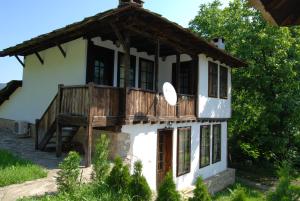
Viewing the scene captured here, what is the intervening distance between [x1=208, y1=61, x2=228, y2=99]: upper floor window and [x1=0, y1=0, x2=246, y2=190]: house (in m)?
0.05

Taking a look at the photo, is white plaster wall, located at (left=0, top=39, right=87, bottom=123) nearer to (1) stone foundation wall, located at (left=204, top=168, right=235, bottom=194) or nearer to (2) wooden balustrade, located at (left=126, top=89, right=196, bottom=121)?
(2) wooden balustrade, located at (left=126, top=89, right=196, bottom=121)

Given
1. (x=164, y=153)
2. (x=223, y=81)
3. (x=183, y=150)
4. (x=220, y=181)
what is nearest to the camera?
(x=164, y=153)

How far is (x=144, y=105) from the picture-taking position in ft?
34.7

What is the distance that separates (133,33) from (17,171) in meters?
5.24

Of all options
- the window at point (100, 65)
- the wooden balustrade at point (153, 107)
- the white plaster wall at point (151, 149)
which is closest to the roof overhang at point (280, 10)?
the wooden balustrade at point (153, 107)

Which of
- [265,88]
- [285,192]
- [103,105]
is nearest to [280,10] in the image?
[285,192]

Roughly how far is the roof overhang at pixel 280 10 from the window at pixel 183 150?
398 inches

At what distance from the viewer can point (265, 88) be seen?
60.2 feet

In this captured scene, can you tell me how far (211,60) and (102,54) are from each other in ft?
18.6

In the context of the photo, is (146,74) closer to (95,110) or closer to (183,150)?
(183,150)

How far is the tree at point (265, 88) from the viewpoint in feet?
57.2

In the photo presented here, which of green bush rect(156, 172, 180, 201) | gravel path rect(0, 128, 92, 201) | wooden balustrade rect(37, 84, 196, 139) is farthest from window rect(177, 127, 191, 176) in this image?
green bush rect(156, 172, 180, 201)

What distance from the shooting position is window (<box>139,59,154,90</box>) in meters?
14.0

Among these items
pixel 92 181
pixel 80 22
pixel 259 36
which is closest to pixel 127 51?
pixel 80 22
